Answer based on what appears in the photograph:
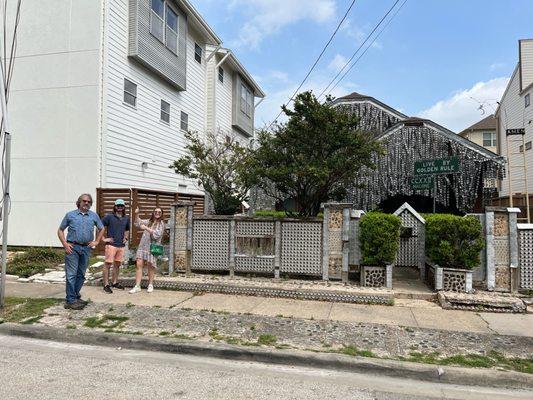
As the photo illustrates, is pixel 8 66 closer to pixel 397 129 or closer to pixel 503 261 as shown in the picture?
pixel 397 129

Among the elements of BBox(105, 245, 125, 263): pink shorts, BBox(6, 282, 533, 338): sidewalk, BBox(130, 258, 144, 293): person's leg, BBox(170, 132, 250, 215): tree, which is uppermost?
BBox(170, 132, 250, 215): tree

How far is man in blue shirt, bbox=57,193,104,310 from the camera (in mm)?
6809


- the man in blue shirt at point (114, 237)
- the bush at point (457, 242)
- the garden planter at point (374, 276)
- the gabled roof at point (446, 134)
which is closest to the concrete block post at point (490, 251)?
the bush at point (457, 242)

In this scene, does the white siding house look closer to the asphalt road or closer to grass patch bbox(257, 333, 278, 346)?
grass patch bbox(257, 333, 278, 346)

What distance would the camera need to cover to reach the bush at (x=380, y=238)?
25.4ft

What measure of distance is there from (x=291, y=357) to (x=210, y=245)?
448cm

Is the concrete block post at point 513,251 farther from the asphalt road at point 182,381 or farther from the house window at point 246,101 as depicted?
the house window at point 246,101

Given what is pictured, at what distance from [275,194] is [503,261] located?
5041mm

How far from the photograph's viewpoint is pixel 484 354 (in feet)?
16.0

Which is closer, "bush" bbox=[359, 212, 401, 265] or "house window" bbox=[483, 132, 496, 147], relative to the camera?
"bush" bbox=[359, 212, 401, 265]

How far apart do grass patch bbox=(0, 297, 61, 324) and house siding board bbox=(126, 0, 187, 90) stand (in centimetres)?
936

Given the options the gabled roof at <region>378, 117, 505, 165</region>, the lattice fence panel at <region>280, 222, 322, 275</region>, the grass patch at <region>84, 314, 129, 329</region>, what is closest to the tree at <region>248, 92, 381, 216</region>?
the lattice fence panel at <region>280, 222, 322, 275</region>

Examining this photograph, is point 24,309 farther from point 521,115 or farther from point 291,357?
point 521,115

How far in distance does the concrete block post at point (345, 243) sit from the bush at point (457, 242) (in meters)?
1.56
